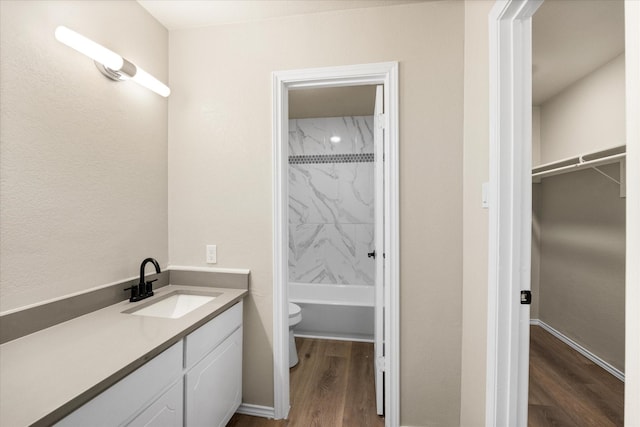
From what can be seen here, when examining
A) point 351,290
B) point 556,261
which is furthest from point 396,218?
point 556,261

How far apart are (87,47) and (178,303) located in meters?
1.34

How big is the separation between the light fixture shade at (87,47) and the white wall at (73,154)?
99mm

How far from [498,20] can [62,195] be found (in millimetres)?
1900

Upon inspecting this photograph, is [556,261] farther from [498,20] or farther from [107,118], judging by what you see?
[107,118]

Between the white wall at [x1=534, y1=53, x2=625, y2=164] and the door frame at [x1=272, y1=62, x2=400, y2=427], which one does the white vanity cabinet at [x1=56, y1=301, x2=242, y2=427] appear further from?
the white wall at [x1=534, y1=53, x2=625, y2=164]

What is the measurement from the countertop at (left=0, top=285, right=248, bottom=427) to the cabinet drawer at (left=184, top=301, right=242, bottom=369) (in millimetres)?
53

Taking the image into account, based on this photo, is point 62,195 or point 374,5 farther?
point 374,5

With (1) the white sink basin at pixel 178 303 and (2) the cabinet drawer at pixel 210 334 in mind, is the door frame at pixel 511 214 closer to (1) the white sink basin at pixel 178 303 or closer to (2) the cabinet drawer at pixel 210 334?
(2) the cabinet drawer at pixel 210 334

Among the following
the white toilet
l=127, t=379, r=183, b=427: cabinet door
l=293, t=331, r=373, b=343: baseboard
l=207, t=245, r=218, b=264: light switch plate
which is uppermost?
l=207, t=245, r=218, b=264: light switch plate

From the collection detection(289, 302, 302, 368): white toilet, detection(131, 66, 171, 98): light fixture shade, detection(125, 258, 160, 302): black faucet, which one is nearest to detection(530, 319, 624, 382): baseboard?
detection(289, 302, 302, 368): white toilet

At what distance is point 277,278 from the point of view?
6.02 feet

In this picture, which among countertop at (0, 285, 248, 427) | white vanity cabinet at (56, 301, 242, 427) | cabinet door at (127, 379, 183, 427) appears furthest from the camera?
cabinet door at (127, 379, 183, 427)

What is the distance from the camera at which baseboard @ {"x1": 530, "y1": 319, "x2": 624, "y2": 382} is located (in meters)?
2.37

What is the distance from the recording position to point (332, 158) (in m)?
3.64
